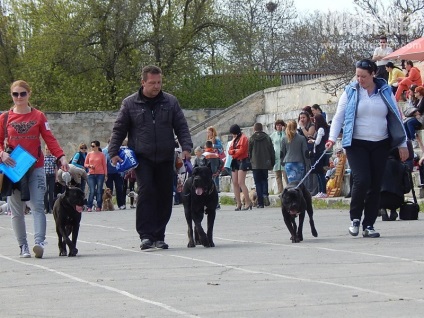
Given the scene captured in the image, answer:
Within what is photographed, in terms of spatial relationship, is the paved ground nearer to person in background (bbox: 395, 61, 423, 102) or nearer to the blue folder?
the blue folder

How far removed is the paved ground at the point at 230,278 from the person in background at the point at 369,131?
71 cm

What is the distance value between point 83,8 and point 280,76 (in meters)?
10.3

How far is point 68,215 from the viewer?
41.6 feet

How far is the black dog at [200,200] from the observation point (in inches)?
508

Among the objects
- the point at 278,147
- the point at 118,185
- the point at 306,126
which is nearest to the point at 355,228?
the point at 306,126

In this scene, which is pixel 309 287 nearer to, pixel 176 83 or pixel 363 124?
pixel 363 124

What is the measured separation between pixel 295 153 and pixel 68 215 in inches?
→ 430

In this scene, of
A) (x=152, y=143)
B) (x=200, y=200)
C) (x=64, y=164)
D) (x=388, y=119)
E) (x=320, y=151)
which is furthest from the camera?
(x=320, y=151)

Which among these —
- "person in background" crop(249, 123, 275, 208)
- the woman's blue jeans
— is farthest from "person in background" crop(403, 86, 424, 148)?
the woman's blue jeans

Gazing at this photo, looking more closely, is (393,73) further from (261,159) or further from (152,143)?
(152,143)

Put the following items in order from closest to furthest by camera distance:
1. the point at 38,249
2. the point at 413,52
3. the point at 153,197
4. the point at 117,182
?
the point at 38,249 < the point at 153,197 < the point at 413,52 < the point at 117,182

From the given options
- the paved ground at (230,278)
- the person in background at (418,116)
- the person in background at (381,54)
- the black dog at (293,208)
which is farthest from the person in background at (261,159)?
the black dog at (293,208)

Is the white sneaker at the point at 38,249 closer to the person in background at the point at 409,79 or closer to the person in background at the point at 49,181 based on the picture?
the person in background at the point at 409,79

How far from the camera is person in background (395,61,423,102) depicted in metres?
24.6
